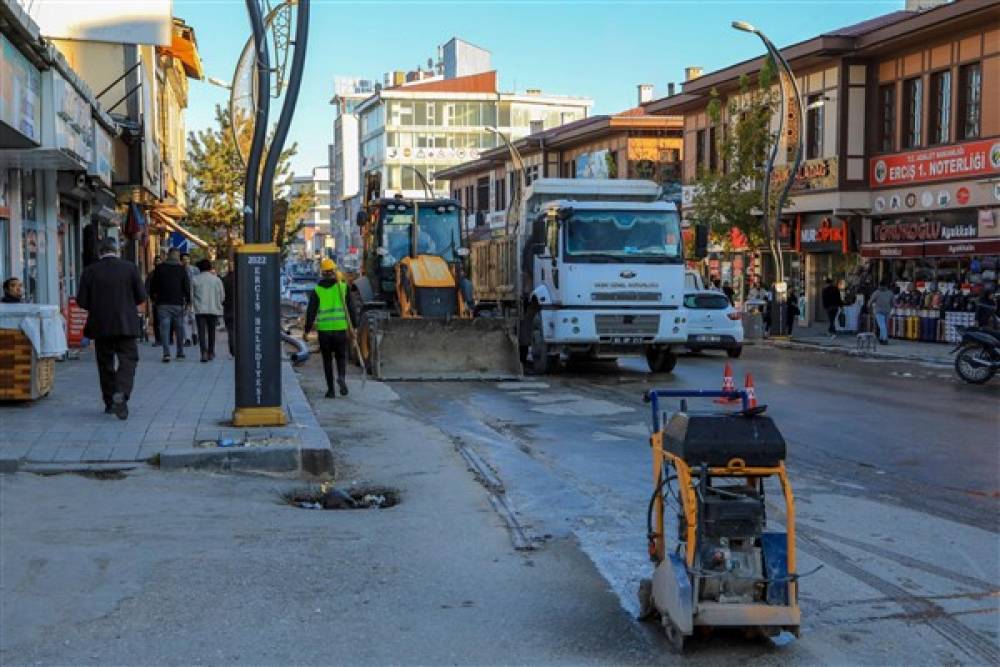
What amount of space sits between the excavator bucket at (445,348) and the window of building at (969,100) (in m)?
16.8

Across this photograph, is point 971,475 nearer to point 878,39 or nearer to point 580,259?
point 580,259

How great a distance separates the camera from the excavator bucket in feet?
58.3

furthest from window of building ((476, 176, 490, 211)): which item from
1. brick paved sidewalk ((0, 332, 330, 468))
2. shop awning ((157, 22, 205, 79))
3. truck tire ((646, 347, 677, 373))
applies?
brick paved sidewalk ((0, 332, 330, 468))

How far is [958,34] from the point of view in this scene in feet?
95.4

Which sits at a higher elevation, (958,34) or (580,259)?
(958,34)

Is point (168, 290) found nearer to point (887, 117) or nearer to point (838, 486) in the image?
point (838, 486)

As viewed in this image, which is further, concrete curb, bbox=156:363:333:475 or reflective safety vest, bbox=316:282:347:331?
reflective safety vest, bbox=316:282:347:331

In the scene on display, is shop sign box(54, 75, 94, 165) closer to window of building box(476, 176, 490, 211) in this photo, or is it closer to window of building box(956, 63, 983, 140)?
window of building box(956, 63, 983, 140)

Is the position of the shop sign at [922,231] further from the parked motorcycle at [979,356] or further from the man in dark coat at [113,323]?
the man in dark coat at [113,323]

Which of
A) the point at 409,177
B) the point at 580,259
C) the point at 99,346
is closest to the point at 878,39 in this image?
the point at 580,259

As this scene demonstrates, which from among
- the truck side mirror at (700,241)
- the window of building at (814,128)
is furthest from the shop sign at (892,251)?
the truck side mirror at (700,241)

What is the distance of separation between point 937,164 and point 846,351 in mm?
6602

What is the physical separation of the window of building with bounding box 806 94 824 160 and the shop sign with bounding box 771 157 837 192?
32 centimetres

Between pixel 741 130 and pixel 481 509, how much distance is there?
88.2 ft
